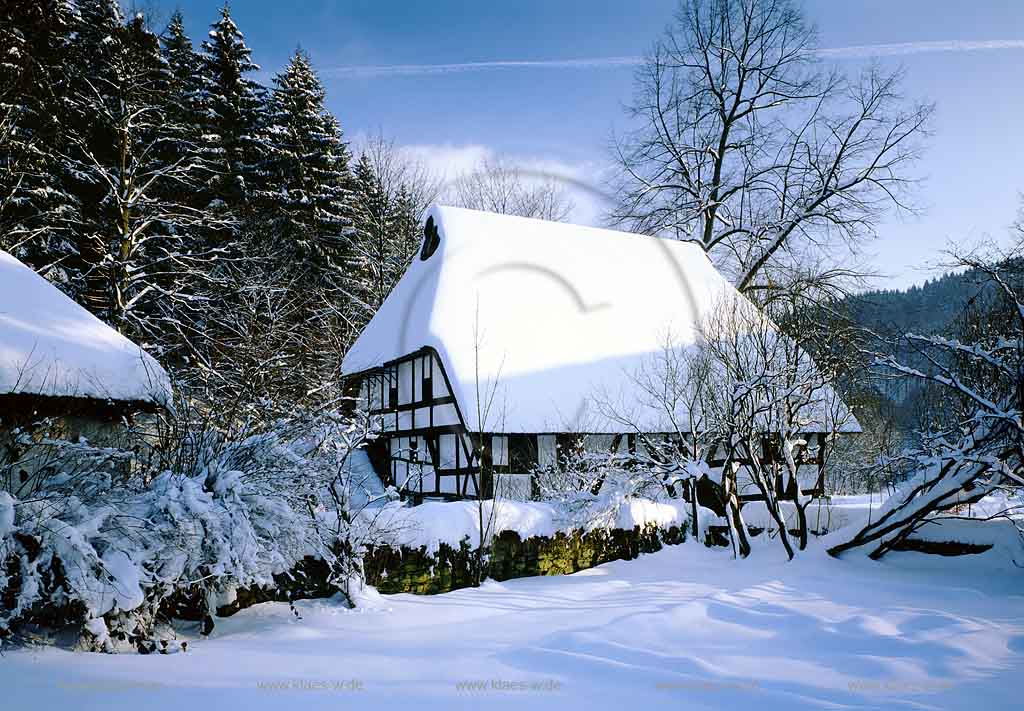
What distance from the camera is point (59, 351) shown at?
8531mm

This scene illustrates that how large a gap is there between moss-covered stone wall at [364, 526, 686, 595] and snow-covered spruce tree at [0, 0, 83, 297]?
35.8 ft

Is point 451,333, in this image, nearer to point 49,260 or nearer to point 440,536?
point 440,536

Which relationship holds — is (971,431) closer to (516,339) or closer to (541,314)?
(516,339)

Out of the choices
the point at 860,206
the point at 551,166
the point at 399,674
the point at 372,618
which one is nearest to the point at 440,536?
the point at 372,618

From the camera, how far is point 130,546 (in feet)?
15.7

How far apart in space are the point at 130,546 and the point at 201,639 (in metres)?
1.14

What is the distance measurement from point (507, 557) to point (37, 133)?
14.8 m

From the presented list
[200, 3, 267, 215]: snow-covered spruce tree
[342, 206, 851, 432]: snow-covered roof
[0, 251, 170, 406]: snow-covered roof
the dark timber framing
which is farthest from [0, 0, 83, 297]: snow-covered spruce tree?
the dark timber framing

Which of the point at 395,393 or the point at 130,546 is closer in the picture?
the point at 130,546

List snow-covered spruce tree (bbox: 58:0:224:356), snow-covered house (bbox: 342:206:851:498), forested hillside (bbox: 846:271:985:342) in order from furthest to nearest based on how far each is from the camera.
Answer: snow-covered spruce tree (bbox: 58:0:224:356) < snow-covered house (bbox: 342:206:851:498) < forested hillside (bbox: 846:271:985:342)

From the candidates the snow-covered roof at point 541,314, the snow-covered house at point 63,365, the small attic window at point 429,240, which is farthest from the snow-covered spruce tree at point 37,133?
the small attic window at point 429,240

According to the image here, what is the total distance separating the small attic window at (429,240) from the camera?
16750 millimetres

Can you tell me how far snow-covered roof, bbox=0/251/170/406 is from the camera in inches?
315

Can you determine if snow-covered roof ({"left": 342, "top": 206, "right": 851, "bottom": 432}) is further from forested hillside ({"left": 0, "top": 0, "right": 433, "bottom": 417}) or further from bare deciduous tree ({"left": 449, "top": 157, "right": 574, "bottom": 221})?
bare deciduous tree ({"left": 449, "top": 157, "right": 574, "bottom": 221})
